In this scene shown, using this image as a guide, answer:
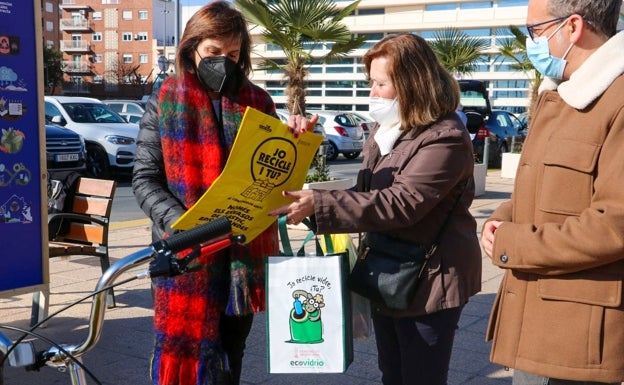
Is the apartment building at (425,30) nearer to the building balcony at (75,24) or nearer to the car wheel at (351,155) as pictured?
the car wheel at (351,155)

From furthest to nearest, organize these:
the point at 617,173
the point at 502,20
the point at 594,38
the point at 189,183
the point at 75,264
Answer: the point at 502,20
the point at 75,264
the point at 189,183
the point at 594,38
the point at 617,173

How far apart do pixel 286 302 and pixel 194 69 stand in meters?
1.01

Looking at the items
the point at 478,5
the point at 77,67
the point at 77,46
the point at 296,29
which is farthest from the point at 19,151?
the point at 77,46

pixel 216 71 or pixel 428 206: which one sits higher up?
pixel 216 71

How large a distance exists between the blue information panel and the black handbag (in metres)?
3.00

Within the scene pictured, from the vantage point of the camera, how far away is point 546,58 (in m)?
2.09

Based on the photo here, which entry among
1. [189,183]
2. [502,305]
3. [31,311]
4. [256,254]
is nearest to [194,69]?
[189,183]

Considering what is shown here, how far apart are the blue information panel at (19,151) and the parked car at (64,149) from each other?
9.43 metres

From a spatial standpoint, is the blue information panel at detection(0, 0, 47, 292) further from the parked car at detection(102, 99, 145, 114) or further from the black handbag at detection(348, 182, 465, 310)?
the parked car at detection(102, 99, 145, 114)

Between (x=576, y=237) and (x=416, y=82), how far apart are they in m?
0.89

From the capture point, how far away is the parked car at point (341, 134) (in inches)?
866

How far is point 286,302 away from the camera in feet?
8.22

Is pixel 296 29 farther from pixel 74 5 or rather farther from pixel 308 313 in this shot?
pixel 74 5

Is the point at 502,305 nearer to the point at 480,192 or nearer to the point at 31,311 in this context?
the point at 31,311
